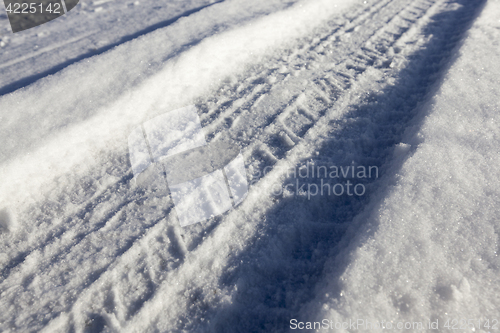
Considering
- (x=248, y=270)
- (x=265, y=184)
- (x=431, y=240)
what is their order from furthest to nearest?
(x=265, y=184) < (x=248, y=270) < (x=431, y=240)

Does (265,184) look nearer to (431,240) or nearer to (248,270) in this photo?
(248,270)

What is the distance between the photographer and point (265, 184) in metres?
1.73

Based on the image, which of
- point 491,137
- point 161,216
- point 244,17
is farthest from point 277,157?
point 244,17

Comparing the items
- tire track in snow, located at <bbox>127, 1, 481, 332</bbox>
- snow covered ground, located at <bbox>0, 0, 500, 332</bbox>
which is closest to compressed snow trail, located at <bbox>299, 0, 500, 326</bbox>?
snow covered ground, located at <bbox>0, 0, 500, 332</bbox>

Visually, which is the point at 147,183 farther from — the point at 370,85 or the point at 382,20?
the point at 382,20

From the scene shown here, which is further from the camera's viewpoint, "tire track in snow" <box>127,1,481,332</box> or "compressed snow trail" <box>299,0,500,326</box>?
"tire track in snow" <box>127,1,481,332</box>

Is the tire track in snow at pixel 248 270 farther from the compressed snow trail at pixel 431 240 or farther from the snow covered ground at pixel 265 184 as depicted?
the compressed snow trail at pixel 431 240

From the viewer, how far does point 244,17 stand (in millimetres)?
3051

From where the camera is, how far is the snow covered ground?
4.19 ft

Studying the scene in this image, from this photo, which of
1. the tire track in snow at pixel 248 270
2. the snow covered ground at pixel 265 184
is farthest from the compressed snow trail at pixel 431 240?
the tire track in snow at pixel 248 270

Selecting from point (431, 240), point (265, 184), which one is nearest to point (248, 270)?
point (265, 184)

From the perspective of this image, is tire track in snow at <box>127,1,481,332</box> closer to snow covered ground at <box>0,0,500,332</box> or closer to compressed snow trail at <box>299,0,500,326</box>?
snow covered ground at <box>0,0,500,332</box>

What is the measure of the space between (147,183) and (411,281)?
155 centimetres

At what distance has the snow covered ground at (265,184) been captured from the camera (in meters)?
1.28
